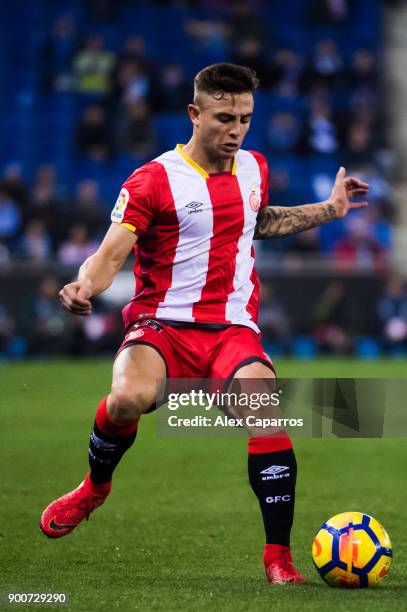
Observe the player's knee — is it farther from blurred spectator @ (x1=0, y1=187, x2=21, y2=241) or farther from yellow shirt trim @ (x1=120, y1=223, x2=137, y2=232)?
blurred spectator @ (x1=0, y1=187, x2=21, y2=241)

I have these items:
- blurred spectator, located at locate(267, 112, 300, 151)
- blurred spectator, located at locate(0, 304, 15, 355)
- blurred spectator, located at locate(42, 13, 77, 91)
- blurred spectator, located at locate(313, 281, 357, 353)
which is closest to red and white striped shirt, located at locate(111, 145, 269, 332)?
blurred spectator, located at locate(0, 304, 15, 355)

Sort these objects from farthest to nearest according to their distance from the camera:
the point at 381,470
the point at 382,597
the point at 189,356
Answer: the point at 381,470 → the point at 189,356 → the point at 382,597

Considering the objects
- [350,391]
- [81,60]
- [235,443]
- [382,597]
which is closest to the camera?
[382,597]

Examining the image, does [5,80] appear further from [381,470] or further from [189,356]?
[189,356]

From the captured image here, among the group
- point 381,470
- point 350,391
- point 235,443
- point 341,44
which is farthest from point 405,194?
point 350,391

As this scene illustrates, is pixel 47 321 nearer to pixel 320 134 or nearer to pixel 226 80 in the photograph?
pixel 320 134

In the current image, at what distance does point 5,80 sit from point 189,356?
15410mm

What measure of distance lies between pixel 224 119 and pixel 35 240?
1093 cm

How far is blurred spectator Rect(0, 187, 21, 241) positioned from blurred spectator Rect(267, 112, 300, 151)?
4.58 metres

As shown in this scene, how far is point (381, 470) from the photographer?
8.39 metres

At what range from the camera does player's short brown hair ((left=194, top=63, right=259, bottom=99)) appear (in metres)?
5.38

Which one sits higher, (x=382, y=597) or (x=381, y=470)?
(x=382, y=597)

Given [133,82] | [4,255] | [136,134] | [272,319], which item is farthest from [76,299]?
[133,82]

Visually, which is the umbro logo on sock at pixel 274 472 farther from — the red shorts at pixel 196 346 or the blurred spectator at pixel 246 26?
the blurred spectator at pixel 246 26
